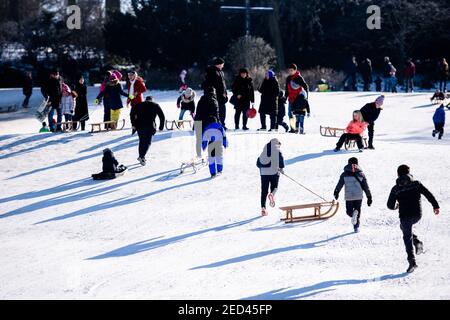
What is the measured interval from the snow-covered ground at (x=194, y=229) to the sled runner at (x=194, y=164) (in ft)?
0.91

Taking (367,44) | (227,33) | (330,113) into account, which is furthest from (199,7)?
(330,113)

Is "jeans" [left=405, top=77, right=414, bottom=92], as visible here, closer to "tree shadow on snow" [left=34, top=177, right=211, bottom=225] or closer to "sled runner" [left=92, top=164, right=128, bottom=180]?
"tree shadow on snow" [left=34, top=177, right=211, bottom=225]

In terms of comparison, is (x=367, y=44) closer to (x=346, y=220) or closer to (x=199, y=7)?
(x=199, y=7)

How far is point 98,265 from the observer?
9.77 m

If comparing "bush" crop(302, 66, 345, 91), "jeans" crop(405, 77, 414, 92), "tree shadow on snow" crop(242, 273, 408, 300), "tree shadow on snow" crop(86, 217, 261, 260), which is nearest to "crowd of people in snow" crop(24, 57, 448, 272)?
"tree shadow on snow" crop(242, 273, 408, 300)

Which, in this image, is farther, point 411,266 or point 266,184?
point 266,184

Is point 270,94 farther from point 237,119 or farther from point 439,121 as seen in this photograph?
point 439,121

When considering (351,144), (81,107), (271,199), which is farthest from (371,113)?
(81,107)

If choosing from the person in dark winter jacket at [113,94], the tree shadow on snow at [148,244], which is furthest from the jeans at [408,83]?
the tree shadow on snow at [148,244]

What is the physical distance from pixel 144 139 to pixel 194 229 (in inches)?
158

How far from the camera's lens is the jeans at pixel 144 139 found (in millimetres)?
14852

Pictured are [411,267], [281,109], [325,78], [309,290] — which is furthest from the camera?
[325,78]

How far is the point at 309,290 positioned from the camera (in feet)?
28.7
